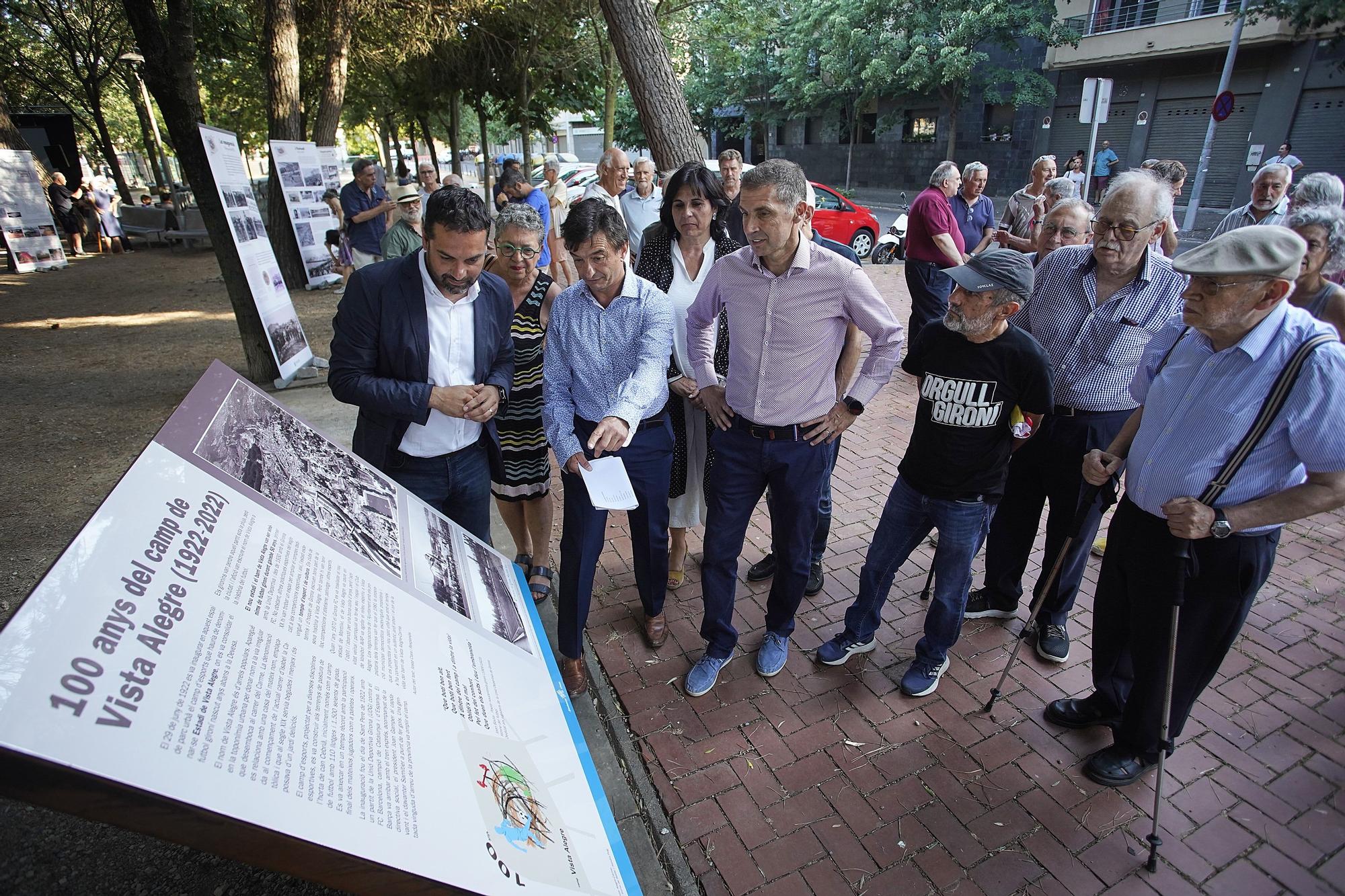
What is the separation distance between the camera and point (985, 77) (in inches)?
905

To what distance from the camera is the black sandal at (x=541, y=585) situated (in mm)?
3711

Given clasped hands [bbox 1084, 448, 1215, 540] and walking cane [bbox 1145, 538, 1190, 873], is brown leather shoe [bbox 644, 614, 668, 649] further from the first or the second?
clasped hands [bbox 1084, 448, 1215, 540]

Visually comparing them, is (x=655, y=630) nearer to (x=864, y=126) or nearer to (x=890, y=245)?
(x=890, y=245)

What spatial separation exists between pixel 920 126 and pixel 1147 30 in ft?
29.6

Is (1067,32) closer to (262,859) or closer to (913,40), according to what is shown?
(913,40)

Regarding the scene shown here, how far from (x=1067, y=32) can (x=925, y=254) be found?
2075cm

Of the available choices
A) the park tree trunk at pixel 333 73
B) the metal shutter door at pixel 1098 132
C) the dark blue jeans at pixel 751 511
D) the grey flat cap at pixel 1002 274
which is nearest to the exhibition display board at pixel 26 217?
the park tree trunk at pixel 333 73

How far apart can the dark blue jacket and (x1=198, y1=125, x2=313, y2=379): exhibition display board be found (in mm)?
4653

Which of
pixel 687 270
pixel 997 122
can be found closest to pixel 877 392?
pixel 687 270

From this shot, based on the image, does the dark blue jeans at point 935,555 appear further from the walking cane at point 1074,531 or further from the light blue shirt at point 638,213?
the light blue shirt at point 638,213

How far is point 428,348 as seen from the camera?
8.49 ft

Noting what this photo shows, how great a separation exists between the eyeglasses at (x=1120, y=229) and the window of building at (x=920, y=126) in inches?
1109

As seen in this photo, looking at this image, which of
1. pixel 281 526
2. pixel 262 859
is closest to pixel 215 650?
pixel 262 859

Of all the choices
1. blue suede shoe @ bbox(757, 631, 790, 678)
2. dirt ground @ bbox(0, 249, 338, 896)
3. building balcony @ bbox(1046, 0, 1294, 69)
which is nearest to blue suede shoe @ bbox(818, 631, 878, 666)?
blue suede shoe @ bbox(757, 631, 790, 678)
